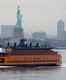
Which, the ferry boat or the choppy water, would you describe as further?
the ferry boat

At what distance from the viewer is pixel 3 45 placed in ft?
10.8

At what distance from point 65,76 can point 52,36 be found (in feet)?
2.84

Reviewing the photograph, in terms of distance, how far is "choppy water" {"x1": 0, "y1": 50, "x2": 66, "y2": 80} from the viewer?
2704mm

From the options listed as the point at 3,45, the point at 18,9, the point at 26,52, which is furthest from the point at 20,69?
the point at 18,9

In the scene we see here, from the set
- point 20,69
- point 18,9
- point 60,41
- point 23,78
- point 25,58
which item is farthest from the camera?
point 18,9

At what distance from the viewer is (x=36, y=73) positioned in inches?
115

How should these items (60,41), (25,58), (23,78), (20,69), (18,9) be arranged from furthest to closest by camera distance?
1. (18,9)
2. (60,41)
3. (20,69)
4. (25,58)
5. (23,78)

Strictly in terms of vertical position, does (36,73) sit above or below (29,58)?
below

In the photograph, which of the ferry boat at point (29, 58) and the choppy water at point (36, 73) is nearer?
the choppy water at point (36, 73)

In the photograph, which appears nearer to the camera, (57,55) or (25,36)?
(57,55)

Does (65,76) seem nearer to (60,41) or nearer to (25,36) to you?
(60,41)

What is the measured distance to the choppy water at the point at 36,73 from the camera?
2704 mm

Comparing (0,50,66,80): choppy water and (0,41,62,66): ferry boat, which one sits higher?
(0,41,62,66): ferry boat

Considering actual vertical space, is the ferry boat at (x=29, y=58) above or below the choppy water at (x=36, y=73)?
above
